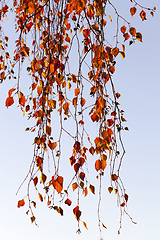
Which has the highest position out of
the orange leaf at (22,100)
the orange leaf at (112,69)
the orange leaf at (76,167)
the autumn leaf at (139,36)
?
the autumn leaf at (139,36)

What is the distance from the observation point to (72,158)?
1.76 m

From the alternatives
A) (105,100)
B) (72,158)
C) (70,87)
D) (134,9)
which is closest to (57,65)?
(70,87)

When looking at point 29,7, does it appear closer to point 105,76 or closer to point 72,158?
point 105,76

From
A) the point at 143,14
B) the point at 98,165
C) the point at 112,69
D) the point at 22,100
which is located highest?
the point at 143,14

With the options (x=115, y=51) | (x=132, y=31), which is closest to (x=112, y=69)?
(x=115, y=51)

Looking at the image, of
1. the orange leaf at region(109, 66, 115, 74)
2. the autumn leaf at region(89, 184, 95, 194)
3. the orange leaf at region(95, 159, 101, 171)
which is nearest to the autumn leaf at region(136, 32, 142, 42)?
the orange leaf at region(109, 66, 115, 74)

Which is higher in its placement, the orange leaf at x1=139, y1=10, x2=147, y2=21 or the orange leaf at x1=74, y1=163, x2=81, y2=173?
the orange leaf at x1=139, y1=10, x2=147, y2=21

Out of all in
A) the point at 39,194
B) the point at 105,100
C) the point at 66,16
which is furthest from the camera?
the point at 66,16

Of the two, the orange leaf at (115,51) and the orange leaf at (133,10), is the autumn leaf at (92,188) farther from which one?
the orange leaf at (133,10)

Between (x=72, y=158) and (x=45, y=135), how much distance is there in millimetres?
151

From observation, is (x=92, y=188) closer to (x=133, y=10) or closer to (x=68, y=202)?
(x=68, y=202)

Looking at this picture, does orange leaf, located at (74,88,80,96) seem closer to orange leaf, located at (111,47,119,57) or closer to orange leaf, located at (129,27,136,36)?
orange leaf, located at (111,47,119,57)

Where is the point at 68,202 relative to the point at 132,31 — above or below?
below

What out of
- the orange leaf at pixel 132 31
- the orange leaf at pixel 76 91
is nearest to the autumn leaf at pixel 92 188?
the orange leaf at pixel 76 91
